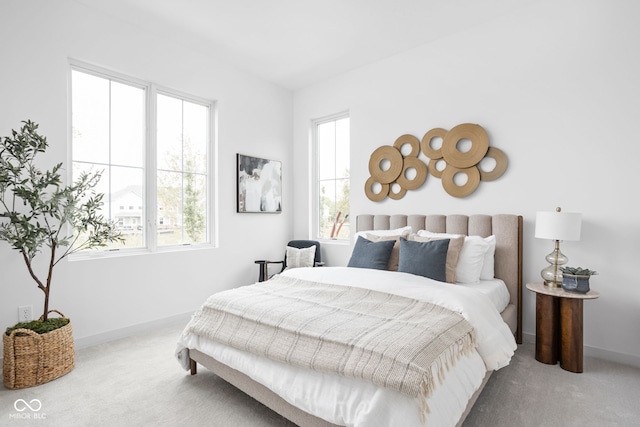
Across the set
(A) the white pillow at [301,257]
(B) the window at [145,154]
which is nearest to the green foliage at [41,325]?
(B) the window at [145,154]

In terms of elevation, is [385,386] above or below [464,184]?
below

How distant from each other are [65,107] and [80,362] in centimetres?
212

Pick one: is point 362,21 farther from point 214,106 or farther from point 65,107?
point 65,107

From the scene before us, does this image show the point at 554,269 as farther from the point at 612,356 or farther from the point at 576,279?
the point at 612,356

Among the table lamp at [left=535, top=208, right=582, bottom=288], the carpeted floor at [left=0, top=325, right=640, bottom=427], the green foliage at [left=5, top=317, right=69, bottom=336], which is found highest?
the table lamp at [left=535, top=208, right=582, bottom=288]

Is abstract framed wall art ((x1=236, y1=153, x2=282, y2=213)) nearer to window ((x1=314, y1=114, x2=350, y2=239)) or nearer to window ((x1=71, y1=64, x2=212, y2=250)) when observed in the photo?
window ((x1=71, y1=64, x2=212, y2=250))

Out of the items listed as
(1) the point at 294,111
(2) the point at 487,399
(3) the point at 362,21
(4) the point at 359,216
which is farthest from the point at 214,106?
(2) the point at 487,399

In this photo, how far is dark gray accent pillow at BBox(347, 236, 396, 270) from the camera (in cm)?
292

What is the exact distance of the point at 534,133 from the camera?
294cm

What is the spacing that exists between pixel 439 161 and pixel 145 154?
3.09 metres

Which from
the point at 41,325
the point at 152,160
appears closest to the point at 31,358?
the point at 41,325

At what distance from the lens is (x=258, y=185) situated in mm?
4375

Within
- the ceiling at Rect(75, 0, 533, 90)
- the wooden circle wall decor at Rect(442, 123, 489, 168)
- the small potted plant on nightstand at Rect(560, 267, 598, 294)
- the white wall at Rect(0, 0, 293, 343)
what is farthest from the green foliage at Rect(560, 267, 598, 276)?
the white wall at Rect(0, 0, 293, 343)

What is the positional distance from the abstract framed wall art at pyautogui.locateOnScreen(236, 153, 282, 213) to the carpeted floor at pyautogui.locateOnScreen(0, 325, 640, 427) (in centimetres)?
214
